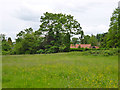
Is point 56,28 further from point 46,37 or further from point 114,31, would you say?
point 114,31

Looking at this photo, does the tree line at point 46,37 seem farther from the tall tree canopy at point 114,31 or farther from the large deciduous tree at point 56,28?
the tall tree canopy at point 114,31

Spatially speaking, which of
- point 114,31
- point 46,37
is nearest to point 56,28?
point 46,37

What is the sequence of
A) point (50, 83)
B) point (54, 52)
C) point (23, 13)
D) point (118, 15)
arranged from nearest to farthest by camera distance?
point (50, 83) < point (23, 13) < point (54, 52) < point (118, 15)

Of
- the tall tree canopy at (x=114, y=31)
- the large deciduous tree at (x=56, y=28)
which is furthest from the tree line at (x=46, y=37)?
→ the tall tree canopy at (x=114, y=31)

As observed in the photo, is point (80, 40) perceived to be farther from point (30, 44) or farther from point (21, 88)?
point (21, 88)

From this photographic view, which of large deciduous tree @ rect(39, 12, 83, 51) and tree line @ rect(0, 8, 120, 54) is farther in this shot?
large deciduous tree @ rect(39, 12, 83, 51)

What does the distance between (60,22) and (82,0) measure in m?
2.26

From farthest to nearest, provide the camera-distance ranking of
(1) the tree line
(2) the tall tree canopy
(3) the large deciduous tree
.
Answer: (2) the tall tree canopy < (3) the large deciduous tree < (1) the tree line

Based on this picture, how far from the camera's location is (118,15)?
18.2 meters

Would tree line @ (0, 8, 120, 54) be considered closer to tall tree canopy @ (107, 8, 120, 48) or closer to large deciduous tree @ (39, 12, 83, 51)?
large deciduous tree @ (39, 12, 83, 51)

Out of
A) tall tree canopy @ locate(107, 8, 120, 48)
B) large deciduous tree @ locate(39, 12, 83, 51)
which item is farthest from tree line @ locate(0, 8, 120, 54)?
tall tree canopy @ locate(107, 8, 120, 48)

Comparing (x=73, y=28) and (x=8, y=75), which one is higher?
(x=73, y=28)

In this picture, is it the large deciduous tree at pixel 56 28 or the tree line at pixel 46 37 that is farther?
the large deciduous tree at pixel 56 28

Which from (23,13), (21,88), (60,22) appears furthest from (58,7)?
(21,88)
